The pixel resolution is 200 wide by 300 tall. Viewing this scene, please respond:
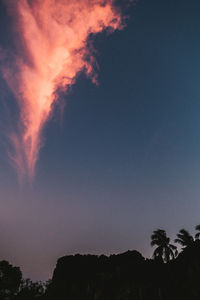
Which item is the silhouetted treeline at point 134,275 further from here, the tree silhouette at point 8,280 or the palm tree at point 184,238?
the tree silhouette at point 8,280

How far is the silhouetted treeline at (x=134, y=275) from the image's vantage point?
3012 cm

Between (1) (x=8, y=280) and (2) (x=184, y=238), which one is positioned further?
(1) (x=8, y=280)

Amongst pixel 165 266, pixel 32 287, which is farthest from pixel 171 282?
pixel 32 287

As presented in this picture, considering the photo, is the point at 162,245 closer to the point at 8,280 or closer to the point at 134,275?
the point at 134,275

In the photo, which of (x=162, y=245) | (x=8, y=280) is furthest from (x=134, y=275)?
(x=8, y=280)

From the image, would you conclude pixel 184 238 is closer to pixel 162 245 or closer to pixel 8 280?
pixel 162 245

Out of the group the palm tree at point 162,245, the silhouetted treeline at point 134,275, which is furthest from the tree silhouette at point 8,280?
the palm tree at point 162,245

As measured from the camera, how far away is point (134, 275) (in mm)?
34656

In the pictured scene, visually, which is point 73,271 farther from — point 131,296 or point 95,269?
point 131,296

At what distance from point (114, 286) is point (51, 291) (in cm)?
1455

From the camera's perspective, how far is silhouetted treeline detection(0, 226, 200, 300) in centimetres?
3012

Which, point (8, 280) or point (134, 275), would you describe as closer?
point (134, 275)

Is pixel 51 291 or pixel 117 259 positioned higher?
pixel 117 259

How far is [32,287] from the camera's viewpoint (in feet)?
226
